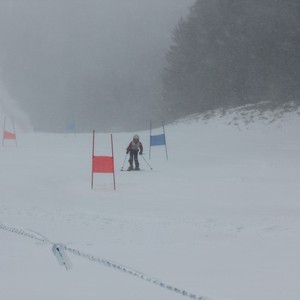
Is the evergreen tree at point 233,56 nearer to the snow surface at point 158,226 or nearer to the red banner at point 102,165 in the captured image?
the snow surface at point 158,226

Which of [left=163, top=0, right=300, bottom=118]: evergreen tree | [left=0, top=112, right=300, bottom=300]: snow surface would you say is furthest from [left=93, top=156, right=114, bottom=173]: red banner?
[left=163, top=0, right=300, bottom=118]: evergreen tree

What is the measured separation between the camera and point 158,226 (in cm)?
905

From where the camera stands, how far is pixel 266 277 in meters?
5.96

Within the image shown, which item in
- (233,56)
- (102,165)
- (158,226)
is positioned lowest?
(158,226)

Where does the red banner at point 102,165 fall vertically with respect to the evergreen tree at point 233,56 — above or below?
below

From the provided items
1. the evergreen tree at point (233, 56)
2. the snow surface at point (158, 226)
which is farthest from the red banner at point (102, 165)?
the evergreen tree at point (233, 56)

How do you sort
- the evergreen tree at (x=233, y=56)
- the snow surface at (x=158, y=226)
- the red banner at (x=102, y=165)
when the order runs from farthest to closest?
the evergreen tree at (x=233, y=56)
the red banner at (x=102, y=165)
the snow surface at (x=158, y=226)

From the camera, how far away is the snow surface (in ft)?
18.7

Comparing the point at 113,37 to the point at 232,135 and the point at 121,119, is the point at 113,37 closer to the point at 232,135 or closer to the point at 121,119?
the point at 121,119

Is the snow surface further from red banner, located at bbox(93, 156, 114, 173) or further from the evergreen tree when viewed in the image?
the evergreen tree

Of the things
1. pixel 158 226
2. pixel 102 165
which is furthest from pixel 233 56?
pixel 158 226

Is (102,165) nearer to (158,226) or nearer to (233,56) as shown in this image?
(158,226)

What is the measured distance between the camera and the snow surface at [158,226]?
5688 millimetres

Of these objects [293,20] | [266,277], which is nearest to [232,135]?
[293,20]
